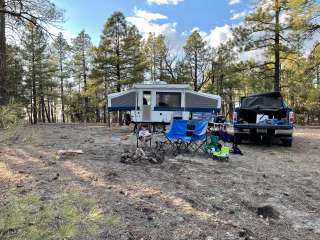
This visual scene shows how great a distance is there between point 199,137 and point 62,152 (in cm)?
289

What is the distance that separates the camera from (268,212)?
4121mm

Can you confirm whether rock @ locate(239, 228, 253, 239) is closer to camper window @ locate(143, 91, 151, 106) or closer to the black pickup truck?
the black pickup truck

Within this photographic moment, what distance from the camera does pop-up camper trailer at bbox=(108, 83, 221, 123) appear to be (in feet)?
45.0

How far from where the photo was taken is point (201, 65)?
28.5 m

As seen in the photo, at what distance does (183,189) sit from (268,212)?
1.20 meters

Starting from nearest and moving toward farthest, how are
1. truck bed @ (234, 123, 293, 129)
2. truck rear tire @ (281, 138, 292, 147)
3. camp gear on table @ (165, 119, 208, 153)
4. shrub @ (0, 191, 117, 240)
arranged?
shrub @ (0, 191, 117, 240), camp gear on table @ (165, 119, 208, 153), truck bed @ (234, 123, 293, 129), truck rear tire @ (281, 138, 292, 147)

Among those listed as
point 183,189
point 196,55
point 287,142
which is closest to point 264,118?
point 287,142

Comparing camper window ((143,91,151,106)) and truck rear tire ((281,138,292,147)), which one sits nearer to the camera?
truck rear tire ((281,138,292,147))

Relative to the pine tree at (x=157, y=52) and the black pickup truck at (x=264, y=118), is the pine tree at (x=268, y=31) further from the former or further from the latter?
the pine tree at (x=157, y=52)

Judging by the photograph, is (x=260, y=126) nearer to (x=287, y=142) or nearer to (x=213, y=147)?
(x=287, y=142)

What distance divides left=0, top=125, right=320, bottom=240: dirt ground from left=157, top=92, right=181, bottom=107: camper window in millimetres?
6865

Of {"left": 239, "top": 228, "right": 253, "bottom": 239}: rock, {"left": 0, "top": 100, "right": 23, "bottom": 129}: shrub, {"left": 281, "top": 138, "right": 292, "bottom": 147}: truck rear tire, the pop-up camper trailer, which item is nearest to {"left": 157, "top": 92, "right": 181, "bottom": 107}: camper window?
the pop-up camper trailer

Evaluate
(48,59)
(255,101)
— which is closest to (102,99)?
(48,59)

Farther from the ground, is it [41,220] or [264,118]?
[264,118]
